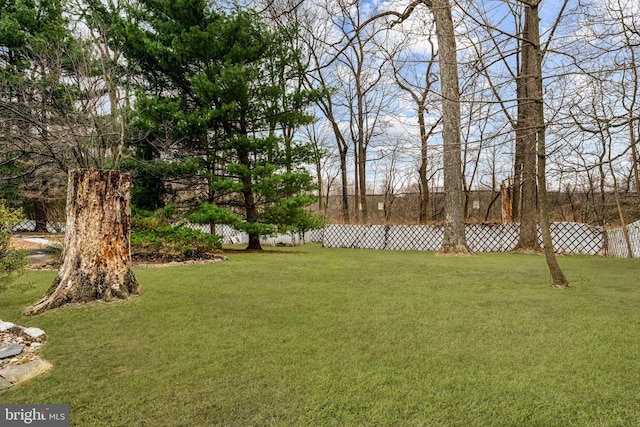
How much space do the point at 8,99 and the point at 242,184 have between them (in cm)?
773

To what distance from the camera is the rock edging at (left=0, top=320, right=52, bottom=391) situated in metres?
2.20

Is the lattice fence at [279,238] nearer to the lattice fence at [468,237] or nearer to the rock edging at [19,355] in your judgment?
the lattice fence at [468,237]

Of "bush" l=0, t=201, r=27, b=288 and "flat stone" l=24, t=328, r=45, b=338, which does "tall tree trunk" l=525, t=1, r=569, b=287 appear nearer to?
"flat stone" l=24, t=328, r=45, b=338

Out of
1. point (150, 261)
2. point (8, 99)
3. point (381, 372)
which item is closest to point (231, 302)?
point (381, 372)

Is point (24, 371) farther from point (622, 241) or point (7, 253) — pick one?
point (622, 241)

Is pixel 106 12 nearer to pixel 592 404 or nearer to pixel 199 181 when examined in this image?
pixel 199 181

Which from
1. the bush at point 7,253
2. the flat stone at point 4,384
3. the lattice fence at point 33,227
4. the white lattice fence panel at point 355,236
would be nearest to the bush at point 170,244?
the bush at point 7,253

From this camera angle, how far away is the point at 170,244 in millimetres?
7488

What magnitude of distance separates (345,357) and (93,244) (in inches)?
119

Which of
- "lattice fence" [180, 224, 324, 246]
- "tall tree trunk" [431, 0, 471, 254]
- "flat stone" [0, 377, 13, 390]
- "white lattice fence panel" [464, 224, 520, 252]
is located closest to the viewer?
"flat stone" [0, 377, 13, 390]

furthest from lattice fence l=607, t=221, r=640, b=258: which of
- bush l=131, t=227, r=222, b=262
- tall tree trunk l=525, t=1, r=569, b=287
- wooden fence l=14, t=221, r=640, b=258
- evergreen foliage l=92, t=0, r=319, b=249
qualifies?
bush l=131, t=227, r=222, b=262

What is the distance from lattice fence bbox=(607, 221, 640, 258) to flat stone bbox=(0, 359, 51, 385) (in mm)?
9919

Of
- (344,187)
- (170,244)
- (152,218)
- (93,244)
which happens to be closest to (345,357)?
(93,244)

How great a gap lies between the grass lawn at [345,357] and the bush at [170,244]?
300cm
